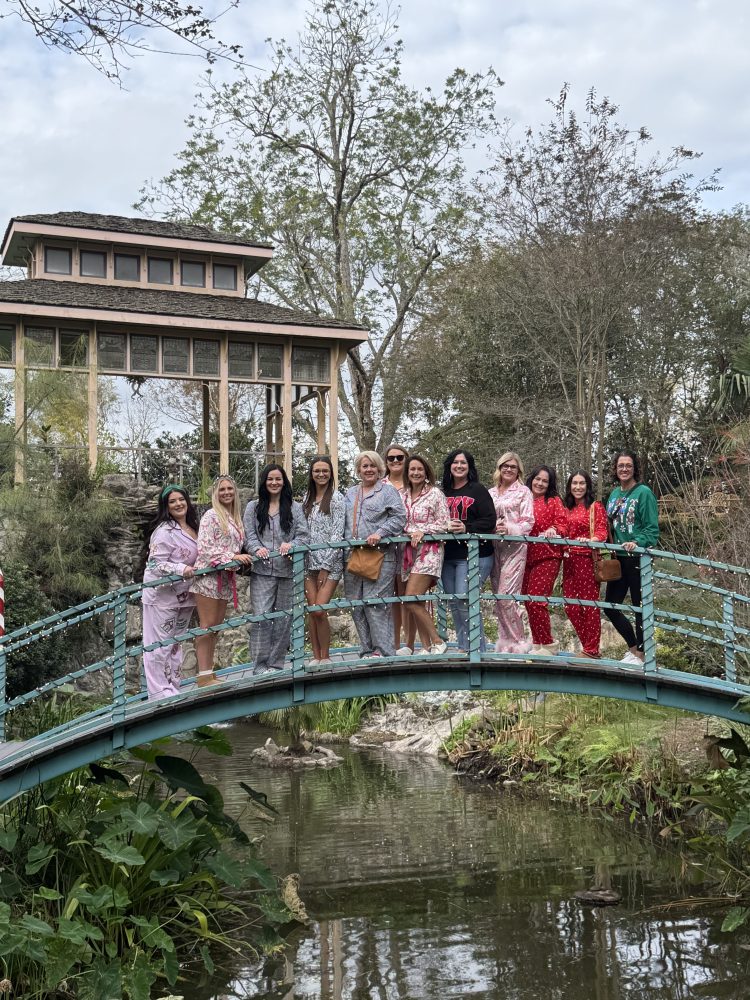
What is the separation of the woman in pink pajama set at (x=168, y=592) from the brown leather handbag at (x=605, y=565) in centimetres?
288

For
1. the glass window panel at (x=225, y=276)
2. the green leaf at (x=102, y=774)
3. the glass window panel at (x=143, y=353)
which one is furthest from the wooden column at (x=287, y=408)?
the green leaf at (x=102, y=774)

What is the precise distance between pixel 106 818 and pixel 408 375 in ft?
68.3

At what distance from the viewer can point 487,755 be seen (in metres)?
12.5

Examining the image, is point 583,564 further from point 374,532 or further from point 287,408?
point 287,408

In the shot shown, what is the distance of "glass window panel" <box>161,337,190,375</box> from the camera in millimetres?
20539

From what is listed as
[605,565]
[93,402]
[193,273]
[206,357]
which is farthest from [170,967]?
[193,273]

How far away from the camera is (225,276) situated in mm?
23078

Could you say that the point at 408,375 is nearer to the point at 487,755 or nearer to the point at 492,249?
the point at 492,249

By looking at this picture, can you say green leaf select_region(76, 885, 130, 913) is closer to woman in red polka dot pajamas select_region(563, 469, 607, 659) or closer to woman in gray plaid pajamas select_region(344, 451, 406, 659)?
woman in gray plaid pajamas select_region(344, 451, 406, 659)

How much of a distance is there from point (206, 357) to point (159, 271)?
273cm

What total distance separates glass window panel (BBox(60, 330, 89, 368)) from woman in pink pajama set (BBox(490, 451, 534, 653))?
13.3m

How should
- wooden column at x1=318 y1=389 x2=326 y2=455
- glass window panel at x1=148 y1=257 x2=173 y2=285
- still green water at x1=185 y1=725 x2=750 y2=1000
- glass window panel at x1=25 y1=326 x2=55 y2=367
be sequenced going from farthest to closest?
glass window panel at x1=148 y1=257 x2=173 y2=285, wooden column at x1=318 y1=389 x2=326 y2=455, glass window panel at x1=25 y1=326 x2=55 y2=367, still green water at x1=185 y1=725 x2=750 y2=1000

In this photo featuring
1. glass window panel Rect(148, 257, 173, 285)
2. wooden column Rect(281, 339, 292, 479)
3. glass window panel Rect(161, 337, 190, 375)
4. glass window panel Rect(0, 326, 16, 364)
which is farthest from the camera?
glass window panel Rect(148, 257, 173, 285)

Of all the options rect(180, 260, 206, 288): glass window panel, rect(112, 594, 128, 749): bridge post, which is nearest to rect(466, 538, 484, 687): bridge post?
rect(112, 594, 128, 749): bridge post
